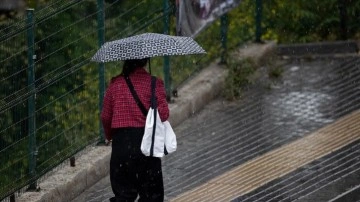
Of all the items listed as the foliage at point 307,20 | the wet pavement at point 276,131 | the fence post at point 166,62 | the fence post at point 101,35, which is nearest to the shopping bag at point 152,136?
the wet pavement at point 276,131

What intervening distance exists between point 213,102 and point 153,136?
480cm

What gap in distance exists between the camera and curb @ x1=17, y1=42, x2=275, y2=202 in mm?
10130

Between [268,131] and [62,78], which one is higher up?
[62,78]

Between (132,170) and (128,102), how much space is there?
541 millimetres

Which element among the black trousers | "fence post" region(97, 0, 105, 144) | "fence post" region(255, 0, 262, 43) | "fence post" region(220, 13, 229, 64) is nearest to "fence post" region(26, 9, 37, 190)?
"fence post" region(97, 0, 105, 144)

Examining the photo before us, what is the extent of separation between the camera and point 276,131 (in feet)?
39.7

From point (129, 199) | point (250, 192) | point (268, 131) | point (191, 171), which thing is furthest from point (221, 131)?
point (129, 199)

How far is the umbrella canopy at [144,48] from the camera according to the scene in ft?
28.3

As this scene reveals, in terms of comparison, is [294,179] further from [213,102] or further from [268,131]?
[213,102]

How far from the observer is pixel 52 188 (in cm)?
1007

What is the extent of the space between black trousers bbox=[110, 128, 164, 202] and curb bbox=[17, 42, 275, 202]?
4.13 feet

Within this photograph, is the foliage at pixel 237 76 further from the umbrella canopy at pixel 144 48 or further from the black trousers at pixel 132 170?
the black trousers at pixel 132 170

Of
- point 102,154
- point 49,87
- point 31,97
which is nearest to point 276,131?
point 102,154

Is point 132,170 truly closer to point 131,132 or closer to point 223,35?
point 131,132
